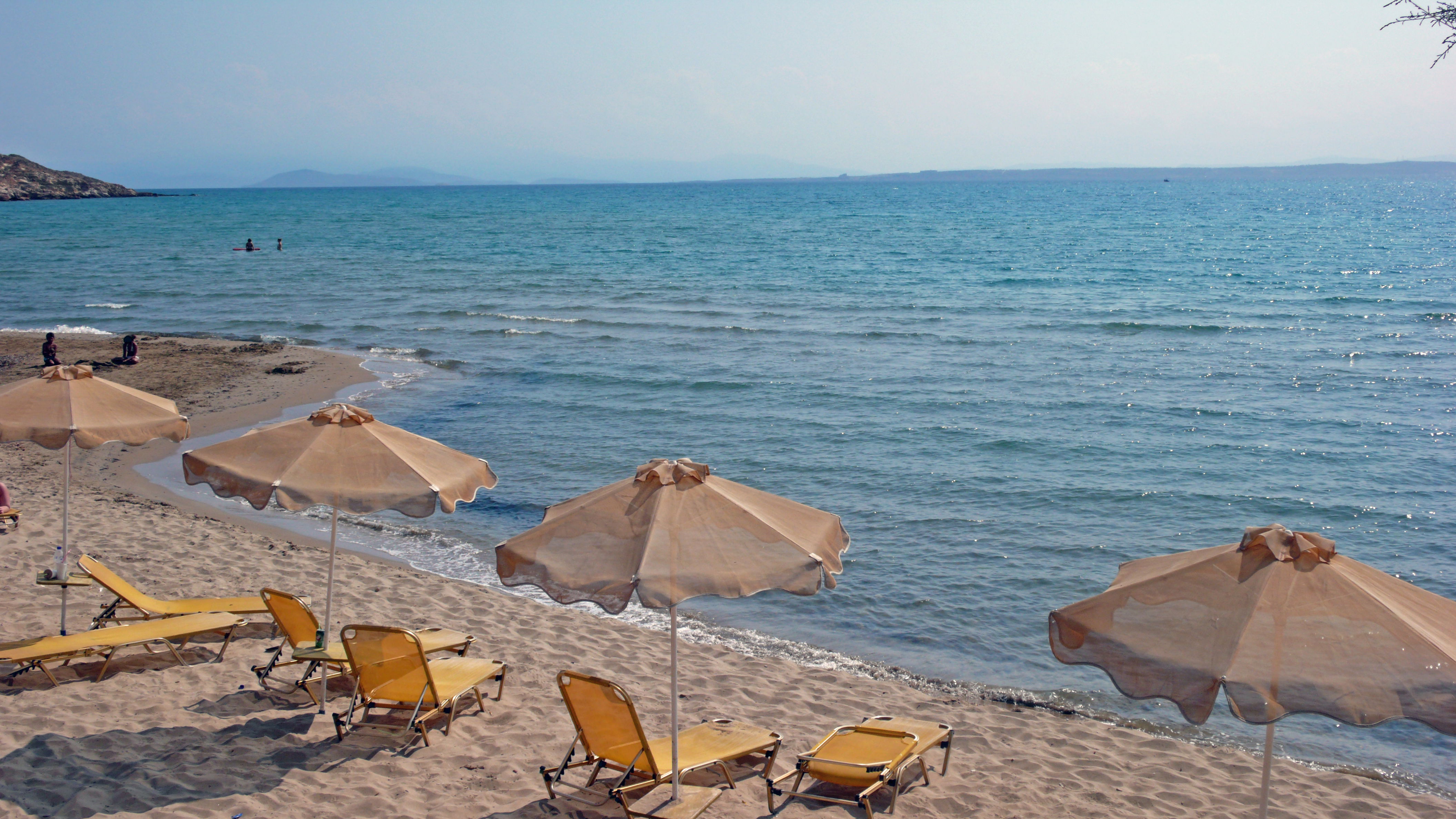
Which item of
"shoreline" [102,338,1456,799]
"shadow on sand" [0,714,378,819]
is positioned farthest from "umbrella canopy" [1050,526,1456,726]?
"shadow on sand" [0,714,378,819]

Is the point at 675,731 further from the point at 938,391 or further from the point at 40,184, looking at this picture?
the point at 40,184

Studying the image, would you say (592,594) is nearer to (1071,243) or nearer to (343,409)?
(343,409)

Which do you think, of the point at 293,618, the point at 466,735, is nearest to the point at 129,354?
the point at 293,618

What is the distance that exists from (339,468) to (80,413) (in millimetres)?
2701

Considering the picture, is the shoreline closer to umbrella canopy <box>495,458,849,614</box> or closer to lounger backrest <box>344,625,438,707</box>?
lounger backrest <box>344,625,438,707</box>

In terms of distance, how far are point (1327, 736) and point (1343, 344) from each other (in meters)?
21.5

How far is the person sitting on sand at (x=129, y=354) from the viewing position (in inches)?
900

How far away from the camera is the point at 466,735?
6996mm

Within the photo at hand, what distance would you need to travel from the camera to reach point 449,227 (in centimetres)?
8388

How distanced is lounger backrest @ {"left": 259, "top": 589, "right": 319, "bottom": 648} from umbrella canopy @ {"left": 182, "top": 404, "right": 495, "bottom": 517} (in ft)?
3.57

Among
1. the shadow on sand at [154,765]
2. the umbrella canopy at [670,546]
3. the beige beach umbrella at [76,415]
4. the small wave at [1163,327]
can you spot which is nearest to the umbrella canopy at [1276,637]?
the umbrella canopy at [670,546]

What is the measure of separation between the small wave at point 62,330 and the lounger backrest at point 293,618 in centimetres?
2556

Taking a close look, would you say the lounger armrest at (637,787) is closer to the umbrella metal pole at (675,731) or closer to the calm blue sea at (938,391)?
the umbrella metal pole at (675,731)

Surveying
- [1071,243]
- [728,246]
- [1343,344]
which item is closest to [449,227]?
[728,246]
